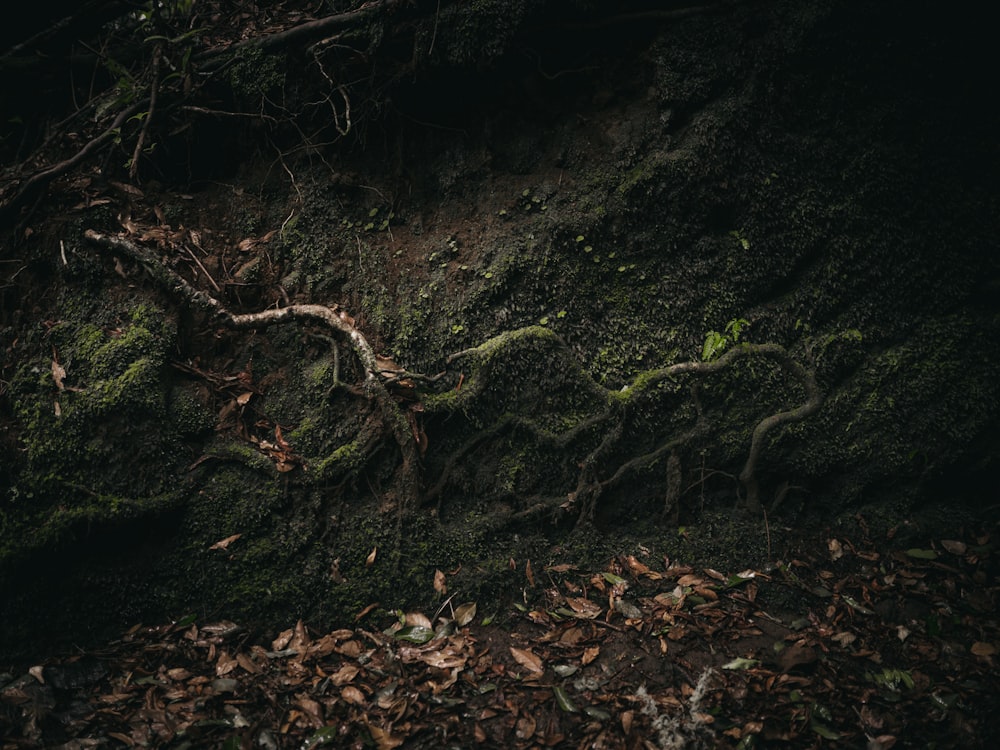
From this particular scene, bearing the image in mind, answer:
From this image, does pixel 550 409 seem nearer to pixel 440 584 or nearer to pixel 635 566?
pixel 635 566

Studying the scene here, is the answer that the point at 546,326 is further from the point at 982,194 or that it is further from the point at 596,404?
the point at 982,194

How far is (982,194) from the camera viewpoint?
13.4 feet

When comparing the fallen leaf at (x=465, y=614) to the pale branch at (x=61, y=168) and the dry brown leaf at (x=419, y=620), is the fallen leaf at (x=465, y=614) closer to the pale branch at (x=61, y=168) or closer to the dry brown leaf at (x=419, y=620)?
the dry brown leaf at (x=419, y=620)

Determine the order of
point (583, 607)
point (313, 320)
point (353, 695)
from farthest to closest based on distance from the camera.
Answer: point (313, 320) → point (583, 607) → point (353, 695)

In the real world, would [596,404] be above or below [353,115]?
below

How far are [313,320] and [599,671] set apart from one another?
115 inches

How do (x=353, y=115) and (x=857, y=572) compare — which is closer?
(x=857, y=572)

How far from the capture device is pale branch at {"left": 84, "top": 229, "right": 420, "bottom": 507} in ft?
12.5

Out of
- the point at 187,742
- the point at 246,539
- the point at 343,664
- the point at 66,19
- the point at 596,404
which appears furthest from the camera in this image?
the point at 66,19

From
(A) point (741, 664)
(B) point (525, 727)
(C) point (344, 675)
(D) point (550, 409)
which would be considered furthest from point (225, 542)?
(A) point (741, 664)

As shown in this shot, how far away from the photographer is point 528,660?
337cm

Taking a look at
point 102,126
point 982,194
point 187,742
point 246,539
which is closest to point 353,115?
point 102,126

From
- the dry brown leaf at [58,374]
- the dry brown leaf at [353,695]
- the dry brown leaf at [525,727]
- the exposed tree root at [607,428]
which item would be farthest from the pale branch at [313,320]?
the dry brown leaf at [525,727]

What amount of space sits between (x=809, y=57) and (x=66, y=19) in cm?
583
